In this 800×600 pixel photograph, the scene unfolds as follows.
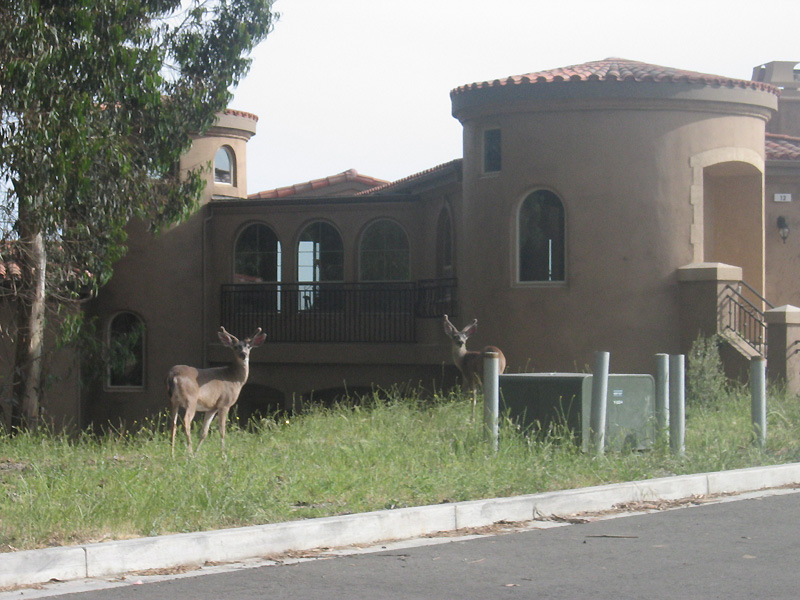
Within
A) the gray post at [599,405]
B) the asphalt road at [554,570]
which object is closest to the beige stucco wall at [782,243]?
the gray post at [599,405]

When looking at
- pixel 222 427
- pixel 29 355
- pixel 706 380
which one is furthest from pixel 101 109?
pixel 706 380

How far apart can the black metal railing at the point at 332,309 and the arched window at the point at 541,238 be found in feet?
11.0

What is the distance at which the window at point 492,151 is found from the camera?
69.5 feet

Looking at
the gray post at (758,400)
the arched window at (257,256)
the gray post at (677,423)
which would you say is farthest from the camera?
the arched window at (257,256)

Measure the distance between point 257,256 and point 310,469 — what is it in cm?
1771

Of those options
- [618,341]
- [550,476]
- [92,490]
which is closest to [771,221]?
[618,341]

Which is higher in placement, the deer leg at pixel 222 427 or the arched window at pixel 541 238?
the arched window at pixel 541 238

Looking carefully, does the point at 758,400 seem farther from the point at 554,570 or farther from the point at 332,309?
the point at 332,309

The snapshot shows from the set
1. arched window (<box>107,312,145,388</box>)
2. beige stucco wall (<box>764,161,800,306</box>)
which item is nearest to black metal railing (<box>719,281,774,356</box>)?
beige stucco wall (<box>764,161,800,306</box>)

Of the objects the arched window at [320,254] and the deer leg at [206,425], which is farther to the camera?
the arched window at [320,254]

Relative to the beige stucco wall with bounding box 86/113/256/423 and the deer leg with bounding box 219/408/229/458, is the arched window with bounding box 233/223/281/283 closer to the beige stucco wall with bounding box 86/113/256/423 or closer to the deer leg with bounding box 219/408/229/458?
the beige stucco wall with bounding box 86/113/256/423

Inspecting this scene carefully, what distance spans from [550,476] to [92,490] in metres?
3.89

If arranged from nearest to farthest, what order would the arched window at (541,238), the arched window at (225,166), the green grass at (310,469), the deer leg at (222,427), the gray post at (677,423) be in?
the green grass at (310,469) → the gray post at (677,423) → the deer leg at (222,427) → the arched window at (541,238) → the arched window at (225,166)

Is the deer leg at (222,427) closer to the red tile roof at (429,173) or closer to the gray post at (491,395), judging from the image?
the gray post at (491,395)
